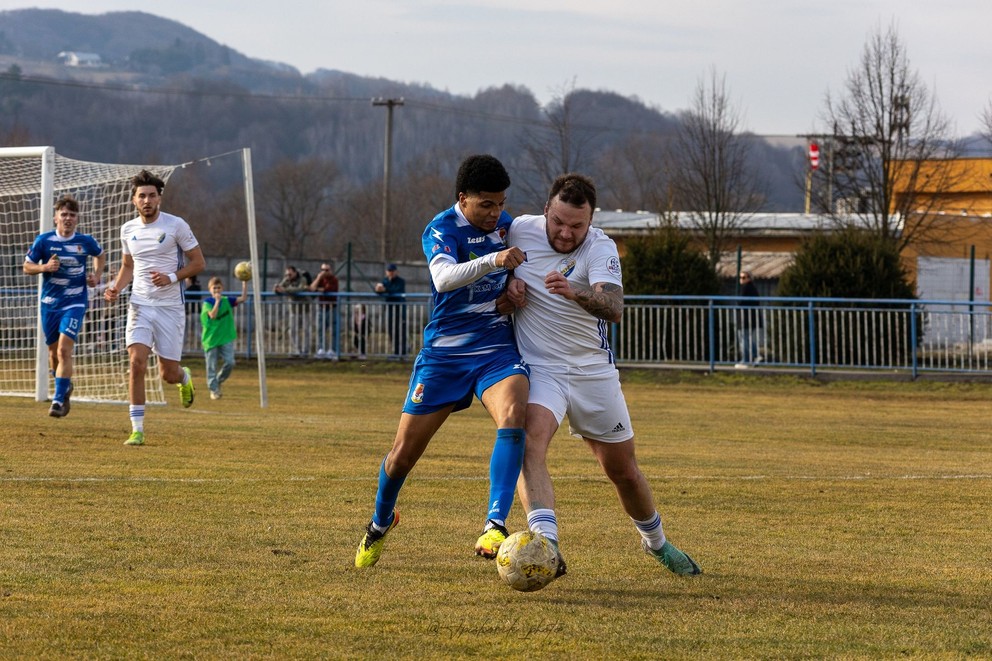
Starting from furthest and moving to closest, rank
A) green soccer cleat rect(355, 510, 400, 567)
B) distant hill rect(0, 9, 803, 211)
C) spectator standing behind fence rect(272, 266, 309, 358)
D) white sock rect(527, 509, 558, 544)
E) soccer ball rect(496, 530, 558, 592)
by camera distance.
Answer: distant hill rect(0, 9, 803, 211)
spectator standing behind fence rect(272, 266, 309, 358)
green soccer cleat rect(355, 510, 400, 567)
white sock rect(527, 509, 558, 544)
soccer ball rect(496, 530, 558, 592)

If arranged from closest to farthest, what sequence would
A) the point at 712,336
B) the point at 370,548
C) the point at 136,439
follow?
1. the point at 370,548
2. the point at 136,439
3. the point at 712,336

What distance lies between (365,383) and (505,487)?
59.8 feet

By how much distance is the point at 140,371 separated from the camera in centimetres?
1215

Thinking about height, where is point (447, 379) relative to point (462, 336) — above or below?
below

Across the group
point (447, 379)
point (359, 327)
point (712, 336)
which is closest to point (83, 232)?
point (359, 327)

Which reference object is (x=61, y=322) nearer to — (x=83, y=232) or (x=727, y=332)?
(x=83, y=232)

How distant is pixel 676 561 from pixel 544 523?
965 millimetres

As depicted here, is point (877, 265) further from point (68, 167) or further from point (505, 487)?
point (505, 487)

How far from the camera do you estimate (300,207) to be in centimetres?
8788

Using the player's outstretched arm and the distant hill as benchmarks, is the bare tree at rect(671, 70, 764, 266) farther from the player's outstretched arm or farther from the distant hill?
the distant hill

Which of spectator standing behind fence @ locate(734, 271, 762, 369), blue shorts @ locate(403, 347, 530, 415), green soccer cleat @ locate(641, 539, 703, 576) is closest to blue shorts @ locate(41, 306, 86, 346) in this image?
blue shorts @ locate(403, 347, 530, 415)

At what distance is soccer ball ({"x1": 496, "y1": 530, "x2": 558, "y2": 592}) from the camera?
556 cm

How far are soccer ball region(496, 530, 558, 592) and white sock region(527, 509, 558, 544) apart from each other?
17 cm

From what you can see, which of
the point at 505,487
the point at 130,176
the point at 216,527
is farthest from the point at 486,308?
the point at 130,176
